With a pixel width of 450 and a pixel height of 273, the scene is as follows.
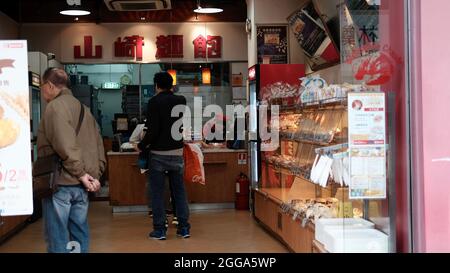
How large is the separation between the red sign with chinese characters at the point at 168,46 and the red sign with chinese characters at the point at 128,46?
342 millimetres

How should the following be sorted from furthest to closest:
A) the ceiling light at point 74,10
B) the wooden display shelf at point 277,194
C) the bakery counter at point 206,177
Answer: the ceiling light at point 74,10
the bakery counter at point 206,177
the wooden display shelf at point 277,194

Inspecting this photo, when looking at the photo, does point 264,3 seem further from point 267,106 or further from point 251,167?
point 251,167

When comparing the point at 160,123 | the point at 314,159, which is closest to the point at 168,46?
the point at 160,123

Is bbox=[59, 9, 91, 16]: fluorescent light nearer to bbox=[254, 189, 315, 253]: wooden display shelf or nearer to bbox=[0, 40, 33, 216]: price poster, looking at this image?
bbox=[254, 189, 315, 253]: wooden display shelf

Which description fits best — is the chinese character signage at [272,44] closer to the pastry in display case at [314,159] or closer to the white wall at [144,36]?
the pastry in display case at [314,159]

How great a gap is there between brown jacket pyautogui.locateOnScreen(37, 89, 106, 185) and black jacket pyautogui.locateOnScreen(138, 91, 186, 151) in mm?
2096

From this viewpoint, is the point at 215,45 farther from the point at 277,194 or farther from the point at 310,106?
the point at 310,106

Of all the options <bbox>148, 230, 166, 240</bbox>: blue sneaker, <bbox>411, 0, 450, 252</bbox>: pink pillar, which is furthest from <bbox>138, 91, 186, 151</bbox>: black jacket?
<bbox>411, 0, 450, 252</bbox>: pink pillar

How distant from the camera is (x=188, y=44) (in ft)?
38.0

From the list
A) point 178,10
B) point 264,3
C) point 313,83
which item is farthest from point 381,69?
point 178,10

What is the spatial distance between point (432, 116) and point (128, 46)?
28.4 feet

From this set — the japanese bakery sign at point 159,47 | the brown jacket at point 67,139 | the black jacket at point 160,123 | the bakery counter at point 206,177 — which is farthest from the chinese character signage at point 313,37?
the brown jacket at point 67,139

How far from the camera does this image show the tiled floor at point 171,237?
6.18 metres
